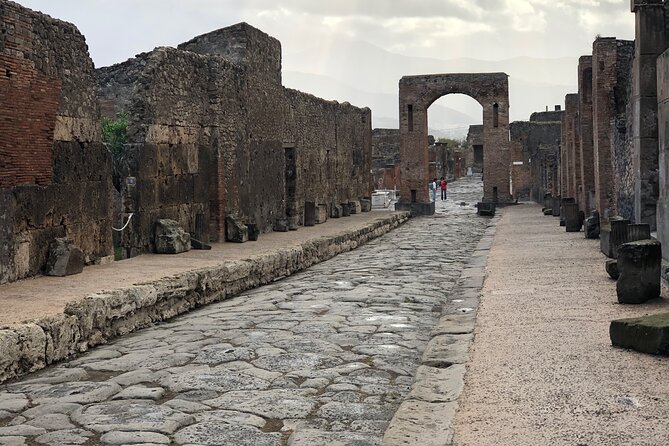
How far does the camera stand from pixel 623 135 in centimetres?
→ 1553

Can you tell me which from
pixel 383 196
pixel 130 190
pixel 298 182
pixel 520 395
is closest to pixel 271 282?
pixel 130 190

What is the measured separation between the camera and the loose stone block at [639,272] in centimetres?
770

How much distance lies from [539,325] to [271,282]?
5261 millimetres

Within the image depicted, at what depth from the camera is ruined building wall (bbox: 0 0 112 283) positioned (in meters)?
8.64

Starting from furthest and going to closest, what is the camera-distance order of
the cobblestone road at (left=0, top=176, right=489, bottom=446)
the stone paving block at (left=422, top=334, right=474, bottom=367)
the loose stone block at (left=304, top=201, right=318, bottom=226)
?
the loose stone block at (left=304, top=201, right=318, bottom=226) → the stone paving block at (left=422, top=334, right=474, bottom=367) → the cobblestone road at (left=0, top=176, right=489, bottom=446)

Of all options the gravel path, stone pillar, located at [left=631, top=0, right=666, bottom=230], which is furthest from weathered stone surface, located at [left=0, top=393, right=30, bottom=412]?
stone pillar, located at [left=631, top=0, right=666, bottom=230]

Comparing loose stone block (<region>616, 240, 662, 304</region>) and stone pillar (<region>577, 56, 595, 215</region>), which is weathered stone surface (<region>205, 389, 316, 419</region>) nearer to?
loose stone block (<region>616, 240, 662, 304</region>)

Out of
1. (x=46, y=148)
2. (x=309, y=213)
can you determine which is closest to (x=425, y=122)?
(x=309, y=213)

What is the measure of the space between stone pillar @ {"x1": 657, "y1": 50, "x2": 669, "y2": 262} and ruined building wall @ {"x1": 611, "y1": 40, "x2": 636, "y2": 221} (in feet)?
14.1

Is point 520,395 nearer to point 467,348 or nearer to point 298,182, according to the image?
point 467,348

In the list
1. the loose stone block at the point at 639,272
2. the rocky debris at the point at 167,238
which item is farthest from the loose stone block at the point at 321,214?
the loose stone block at the point at 639,272

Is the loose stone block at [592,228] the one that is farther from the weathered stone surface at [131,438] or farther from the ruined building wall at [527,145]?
the ruined building wall at [527,145]

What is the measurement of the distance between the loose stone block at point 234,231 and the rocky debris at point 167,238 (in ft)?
7.29

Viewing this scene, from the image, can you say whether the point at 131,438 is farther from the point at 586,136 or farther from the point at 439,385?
the point at 586,136
